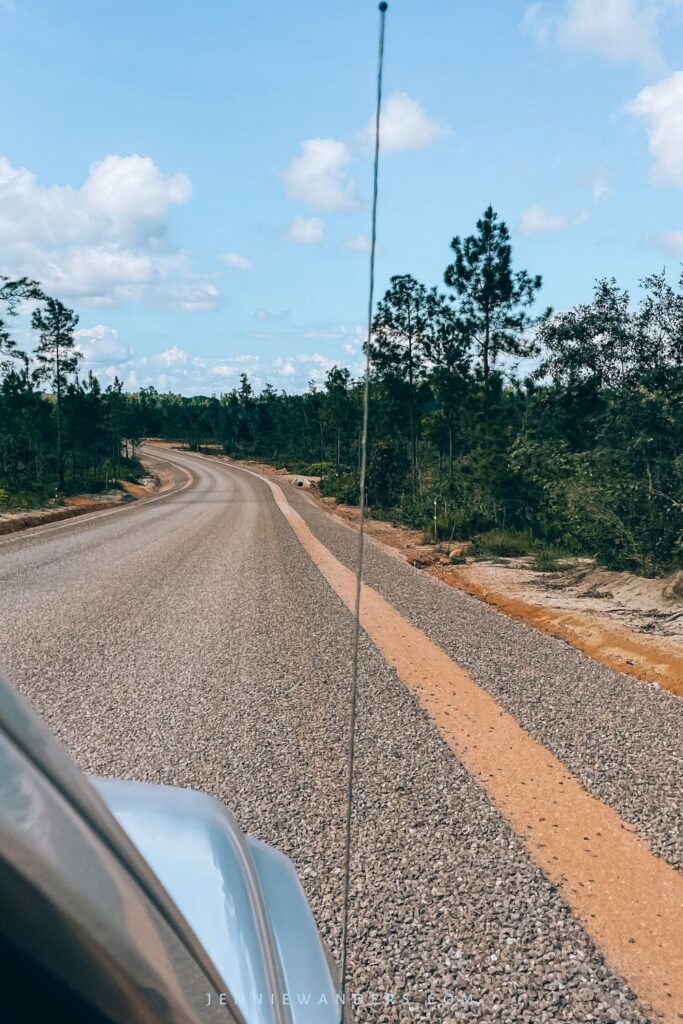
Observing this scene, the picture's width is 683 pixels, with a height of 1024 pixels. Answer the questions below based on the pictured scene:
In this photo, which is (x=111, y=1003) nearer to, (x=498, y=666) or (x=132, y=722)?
(x=132, y=722)

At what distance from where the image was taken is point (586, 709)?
405 cm

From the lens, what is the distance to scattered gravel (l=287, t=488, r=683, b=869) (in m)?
2.99

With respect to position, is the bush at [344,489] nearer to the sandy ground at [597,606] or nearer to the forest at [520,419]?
the forest at [520,419]

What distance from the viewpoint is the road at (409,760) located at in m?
2.00

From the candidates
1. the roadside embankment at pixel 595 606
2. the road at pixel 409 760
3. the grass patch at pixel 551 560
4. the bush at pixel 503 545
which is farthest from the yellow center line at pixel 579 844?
the bush at pixel 503 545

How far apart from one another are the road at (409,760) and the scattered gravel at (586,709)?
0.02 meters

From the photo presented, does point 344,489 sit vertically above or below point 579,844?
above

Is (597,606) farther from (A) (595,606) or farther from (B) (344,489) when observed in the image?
(B) (344,489)

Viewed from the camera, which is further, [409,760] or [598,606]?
[598,606]

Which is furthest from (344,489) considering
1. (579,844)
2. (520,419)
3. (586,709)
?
(579,844)

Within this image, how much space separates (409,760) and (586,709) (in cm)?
133

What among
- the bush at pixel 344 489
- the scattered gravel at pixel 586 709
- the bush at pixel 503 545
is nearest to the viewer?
the scattered gravel at pixel 586 709

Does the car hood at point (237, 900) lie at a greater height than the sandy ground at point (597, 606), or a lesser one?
greater

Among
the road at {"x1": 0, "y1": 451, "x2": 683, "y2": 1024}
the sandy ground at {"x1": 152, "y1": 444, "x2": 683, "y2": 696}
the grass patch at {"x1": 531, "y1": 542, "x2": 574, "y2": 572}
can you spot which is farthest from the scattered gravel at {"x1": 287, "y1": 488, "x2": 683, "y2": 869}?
the grass patch at {"x1": 531, "y1": 542, "x2": 574, "y2": 572}
